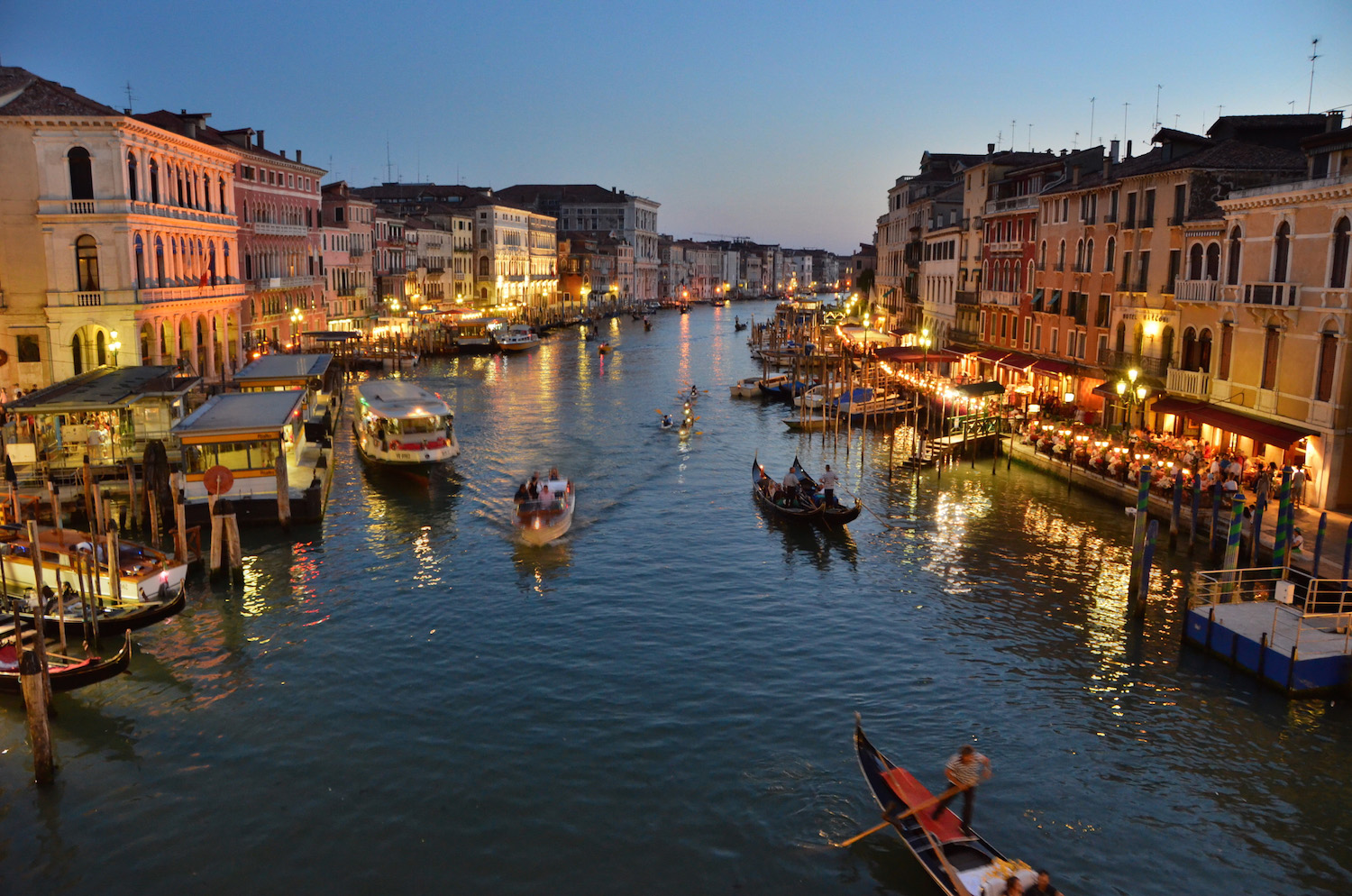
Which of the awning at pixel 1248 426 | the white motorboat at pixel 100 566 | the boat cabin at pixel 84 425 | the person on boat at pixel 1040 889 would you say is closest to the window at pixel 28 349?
the boat cabin at pixel 84 425

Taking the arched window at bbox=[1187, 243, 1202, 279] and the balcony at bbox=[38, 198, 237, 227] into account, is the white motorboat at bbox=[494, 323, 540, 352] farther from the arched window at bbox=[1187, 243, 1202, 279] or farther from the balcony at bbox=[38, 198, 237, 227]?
the arched window at bbox=[1187, 243, 1202, 279]

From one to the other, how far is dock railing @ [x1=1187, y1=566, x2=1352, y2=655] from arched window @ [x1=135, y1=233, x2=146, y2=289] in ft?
116

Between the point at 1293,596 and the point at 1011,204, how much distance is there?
3082cm

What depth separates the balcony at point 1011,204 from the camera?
145 ft

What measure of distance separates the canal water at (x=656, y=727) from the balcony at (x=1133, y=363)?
767 centimetres

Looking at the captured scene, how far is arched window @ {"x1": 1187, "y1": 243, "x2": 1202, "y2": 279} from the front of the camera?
101ft

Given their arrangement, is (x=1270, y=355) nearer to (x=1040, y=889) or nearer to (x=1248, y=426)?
(x=1248, y=426)

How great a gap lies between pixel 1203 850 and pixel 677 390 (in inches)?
1885

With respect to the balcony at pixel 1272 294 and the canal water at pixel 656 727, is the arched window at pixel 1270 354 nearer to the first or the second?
the balcony at pixel 1272 294

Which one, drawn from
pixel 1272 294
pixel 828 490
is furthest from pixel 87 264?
pixel 1272 294

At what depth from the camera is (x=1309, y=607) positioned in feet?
61.4

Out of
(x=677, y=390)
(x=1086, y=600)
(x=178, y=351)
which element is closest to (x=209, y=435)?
(x=178, y=351)

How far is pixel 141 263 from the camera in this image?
1489 inches

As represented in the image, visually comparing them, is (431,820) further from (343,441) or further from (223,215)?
(223,215)
